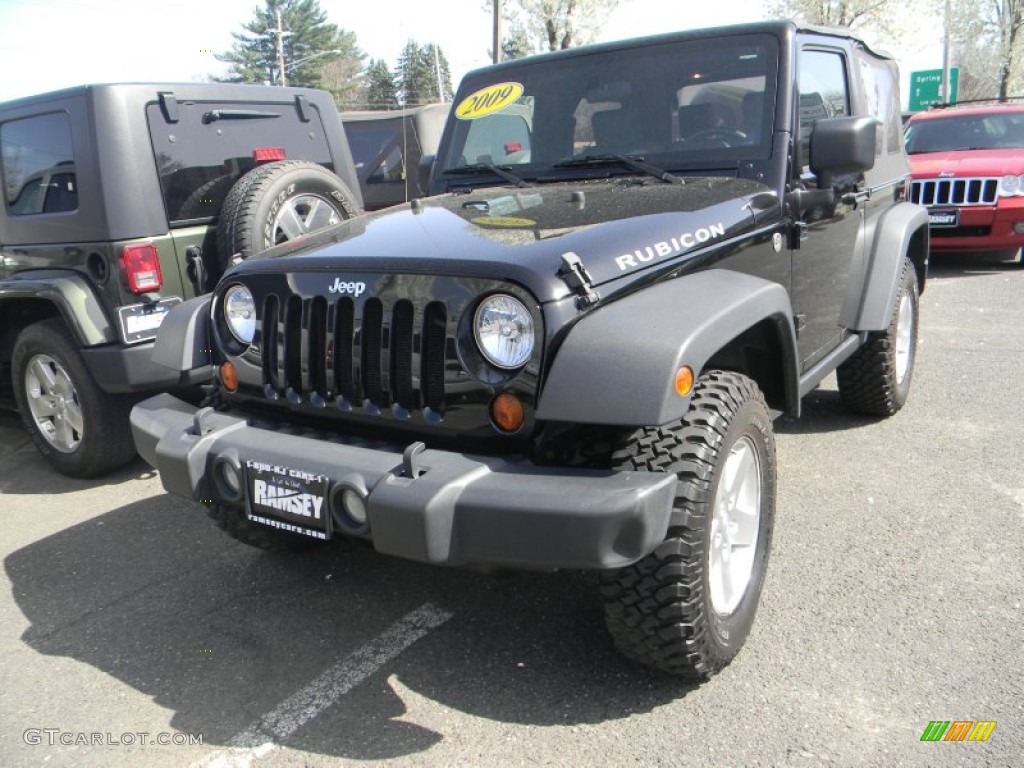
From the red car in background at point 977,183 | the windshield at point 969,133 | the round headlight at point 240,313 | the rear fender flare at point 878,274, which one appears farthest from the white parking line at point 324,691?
the windshield at point 969,133

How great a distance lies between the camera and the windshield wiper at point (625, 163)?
10.8 feet

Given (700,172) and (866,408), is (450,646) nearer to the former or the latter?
(700,172)

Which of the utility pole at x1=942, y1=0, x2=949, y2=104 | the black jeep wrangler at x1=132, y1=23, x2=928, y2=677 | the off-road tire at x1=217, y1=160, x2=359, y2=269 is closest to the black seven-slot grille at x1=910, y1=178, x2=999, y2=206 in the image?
the black jeep wrangler at x1=132, y1=23, x2=928, y2=677

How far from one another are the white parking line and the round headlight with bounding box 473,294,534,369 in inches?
45.4

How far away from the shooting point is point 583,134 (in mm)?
3629

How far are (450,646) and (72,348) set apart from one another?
2.82m

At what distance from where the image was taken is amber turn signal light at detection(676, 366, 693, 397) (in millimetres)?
2135

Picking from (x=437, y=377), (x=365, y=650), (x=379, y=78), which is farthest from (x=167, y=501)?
(x=379, y=78)

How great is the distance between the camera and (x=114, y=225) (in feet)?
14.0

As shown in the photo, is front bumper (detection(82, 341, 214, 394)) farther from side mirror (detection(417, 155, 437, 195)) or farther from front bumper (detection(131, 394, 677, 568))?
front bumper (detection(131, 394, 677, 568))

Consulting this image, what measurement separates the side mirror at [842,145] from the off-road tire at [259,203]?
2.62m

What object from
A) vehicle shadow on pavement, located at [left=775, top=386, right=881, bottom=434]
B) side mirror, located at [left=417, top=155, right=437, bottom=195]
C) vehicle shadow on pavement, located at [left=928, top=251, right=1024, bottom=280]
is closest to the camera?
side mirror, located at [left=417, top=155, right=437, bottom=195]

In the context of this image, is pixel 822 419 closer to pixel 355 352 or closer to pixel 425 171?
pixel 425 171

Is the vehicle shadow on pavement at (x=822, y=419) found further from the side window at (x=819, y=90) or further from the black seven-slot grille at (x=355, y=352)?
the black seven-slot grille at (x=355, y=352)
